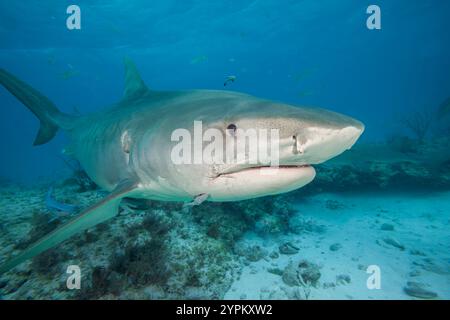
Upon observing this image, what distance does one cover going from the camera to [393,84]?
154125 mm

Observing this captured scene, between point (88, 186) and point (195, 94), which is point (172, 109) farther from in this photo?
point (88, 186)

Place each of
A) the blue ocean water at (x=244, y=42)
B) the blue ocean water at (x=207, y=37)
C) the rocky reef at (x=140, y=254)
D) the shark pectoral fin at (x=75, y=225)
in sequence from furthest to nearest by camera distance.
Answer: the blue ocean water at (x=207, y=37) → the blue ocean water at (x=244, y=42) → the rocky reef at (x=140, y=254) → the shark pectoral fin at (x=75, y=225)

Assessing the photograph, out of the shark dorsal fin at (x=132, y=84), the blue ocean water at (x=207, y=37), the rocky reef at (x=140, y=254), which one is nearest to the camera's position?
the rocky reef at (x=140, y=254)

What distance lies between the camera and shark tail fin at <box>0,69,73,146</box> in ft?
18.1

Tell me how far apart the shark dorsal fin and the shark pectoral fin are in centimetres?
218

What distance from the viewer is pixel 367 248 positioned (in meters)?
5.46

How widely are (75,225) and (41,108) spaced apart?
4.77 m

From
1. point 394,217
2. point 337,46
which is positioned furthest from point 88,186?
point 337,46

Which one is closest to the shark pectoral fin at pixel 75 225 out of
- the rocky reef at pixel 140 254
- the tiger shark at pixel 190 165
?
the tiger shark at pixel 190 165

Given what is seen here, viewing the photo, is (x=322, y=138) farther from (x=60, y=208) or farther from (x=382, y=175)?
(x=382, y=175)

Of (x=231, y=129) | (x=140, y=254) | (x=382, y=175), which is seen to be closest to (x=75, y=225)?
(x=140, y=254)

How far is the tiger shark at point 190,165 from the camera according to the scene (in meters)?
1.89

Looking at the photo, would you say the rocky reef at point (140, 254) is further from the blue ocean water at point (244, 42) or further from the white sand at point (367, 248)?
the blue ocean water at point (244, 42)

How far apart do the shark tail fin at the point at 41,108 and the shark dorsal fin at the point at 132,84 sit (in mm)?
1922
